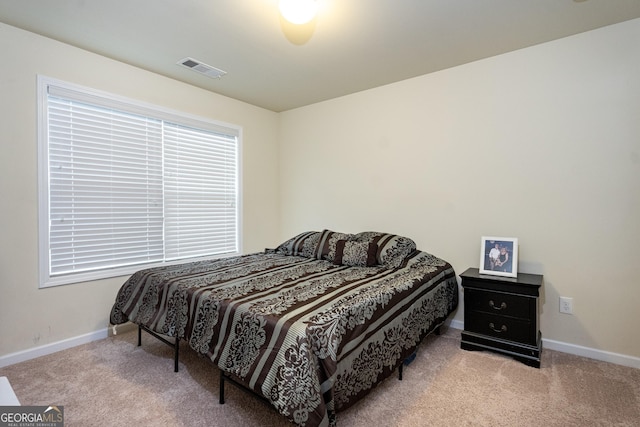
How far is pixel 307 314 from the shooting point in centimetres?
159

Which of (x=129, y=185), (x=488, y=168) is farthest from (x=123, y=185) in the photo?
(x=488, y=168)

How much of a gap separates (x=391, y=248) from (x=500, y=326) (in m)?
1.04

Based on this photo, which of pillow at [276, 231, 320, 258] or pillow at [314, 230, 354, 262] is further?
pillow at [276, 231, 320, 258]

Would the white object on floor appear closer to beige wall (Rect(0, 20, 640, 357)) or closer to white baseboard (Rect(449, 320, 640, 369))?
beige wall (Rect(0, 20, 640, 357))

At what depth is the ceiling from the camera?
2.03 meters

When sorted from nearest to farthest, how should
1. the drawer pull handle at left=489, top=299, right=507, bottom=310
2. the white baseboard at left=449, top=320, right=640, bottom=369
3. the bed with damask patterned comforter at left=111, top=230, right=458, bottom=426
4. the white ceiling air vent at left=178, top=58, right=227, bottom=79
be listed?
the bed with damask patterned comforter at left=111, top=230, right=458, bottom=426, the white baseboard at left=449, top=320, right=640, bottom=369, the drawer pull handle at left=489, top=299, right=507, bottom=310, the white ceiling air vent at left=178, top=58, right=227, bottom=79

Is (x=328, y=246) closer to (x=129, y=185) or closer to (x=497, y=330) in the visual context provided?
(x=497, y=330)

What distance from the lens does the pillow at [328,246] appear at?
306 cm

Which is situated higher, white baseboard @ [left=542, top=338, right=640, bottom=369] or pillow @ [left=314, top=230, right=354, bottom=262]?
pillow @ [left=314, top=230, right=354, bottom=262]

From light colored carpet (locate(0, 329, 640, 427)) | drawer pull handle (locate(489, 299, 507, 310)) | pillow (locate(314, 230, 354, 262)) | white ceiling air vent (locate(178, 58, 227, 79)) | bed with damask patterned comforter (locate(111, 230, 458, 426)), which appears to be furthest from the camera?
pillow (locate(314, 230, 354, 262))

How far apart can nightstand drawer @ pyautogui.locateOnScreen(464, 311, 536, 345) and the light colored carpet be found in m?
0.18

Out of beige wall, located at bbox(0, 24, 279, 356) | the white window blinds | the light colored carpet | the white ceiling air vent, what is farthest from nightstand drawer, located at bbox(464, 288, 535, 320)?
beige wall, located at bbox(0, 24, 279, 356)

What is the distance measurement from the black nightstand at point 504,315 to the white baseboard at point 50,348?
124 inches

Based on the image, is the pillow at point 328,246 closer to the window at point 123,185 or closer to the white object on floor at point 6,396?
the window at point 123,185
